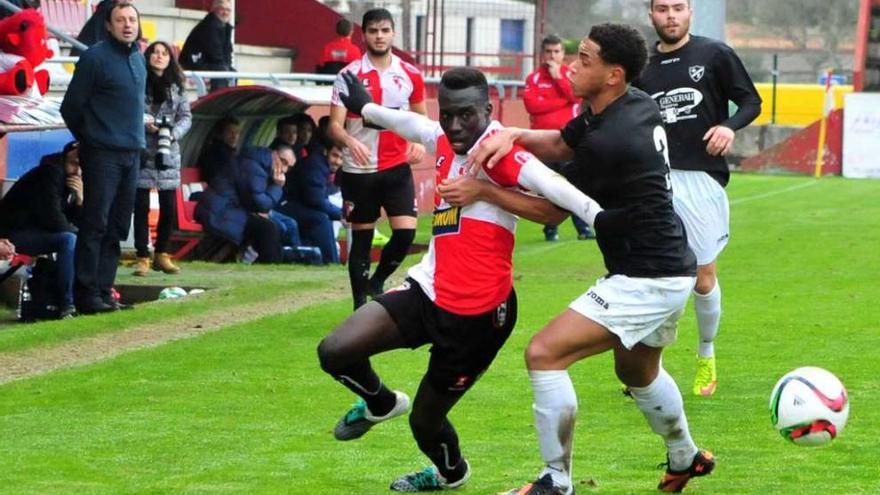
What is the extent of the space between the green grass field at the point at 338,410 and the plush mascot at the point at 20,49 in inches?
75.7

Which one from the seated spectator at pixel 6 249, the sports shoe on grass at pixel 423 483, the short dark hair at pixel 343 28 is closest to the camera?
the sports shoe on grass at pixel 423 483

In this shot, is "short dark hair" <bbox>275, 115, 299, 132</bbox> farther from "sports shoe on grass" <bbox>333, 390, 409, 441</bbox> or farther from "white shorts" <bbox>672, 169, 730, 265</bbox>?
"sports shoe on grass" <bbox>333, 390, 409, 441</bbox>

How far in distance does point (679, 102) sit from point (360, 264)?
3.90 metres

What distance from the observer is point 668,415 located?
290 inches

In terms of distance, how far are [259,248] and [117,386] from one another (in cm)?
794

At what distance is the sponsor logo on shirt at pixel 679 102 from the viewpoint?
32.8 ft

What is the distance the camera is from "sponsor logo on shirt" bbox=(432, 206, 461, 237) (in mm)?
7352

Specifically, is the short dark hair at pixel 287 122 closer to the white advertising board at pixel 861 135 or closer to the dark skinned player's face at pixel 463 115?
the dark skinned player's face at pixel 463 115

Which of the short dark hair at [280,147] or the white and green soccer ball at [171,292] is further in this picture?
the short dark hair at [280,147]

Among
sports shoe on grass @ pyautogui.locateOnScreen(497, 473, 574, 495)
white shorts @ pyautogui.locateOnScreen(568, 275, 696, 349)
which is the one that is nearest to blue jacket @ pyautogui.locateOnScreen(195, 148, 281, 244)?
white shorts @ pyautogui.locateOnScreen(568, 275, 696, 349)

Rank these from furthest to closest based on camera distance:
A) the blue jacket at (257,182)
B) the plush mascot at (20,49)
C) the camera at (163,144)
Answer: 1. the blue jacket at (257,182)
2. the camera at (163,144)
3. the plush mascot at (20,49)

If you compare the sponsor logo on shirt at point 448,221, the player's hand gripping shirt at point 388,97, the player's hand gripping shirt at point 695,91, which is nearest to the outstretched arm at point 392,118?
the sponsor logo on shirt at point 448,221

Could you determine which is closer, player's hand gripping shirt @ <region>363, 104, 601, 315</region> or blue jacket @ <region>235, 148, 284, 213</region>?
player's hand gripping shirt @ <region>363, 104, 601, 315</region>

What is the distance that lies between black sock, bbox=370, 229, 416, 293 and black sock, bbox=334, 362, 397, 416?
577cm
